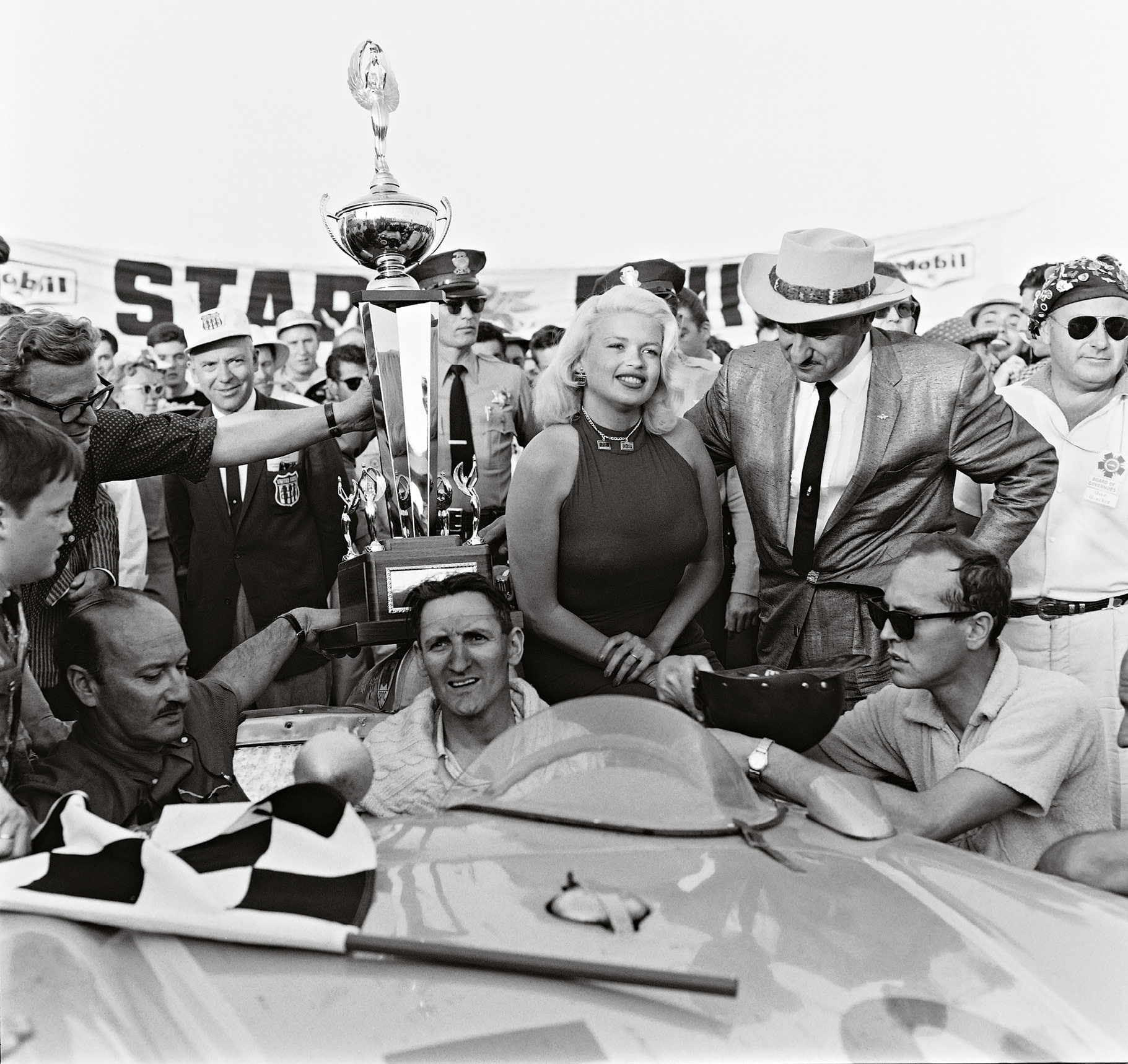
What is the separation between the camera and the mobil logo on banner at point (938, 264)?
8781mm

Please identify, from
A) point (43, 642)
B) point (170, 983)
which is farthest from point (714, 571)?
point (170, 983)

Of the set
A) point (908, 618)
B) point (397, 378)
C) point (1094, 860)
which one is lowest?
point (1094, 860)

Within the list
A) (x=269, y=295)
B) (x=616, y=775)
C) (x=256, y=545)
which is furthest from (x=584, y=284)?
(x=616, y=775)

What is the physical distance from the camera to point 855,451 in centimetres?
321

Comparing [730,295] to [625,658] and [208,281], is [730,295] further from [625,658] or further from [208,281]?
[625,658]

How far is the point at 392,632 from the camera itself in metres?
2.96

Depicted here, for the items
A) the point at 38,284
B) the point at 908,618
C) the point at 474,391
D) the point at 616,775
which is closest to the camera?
the point at 616,775

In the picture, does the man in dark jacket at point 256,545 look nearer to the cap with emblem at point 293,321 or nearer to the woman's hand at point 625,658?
the woman's hand at point 625,658

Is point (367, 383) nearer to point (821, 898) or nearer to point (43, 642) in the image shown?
point (43, 642)

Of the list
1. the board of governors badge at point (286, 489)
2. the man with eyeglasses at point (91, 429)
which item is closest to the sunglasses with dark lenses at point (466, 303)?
the board of governors badge at point (286, 489)

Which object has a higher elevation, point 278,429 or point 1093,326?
point 1093,326

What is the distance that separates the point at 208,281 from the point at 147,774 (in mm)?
6419

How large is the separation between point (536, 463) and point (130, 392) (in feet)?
11.5

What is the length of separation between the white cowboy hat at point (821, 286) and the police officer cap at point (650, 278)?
97cm
